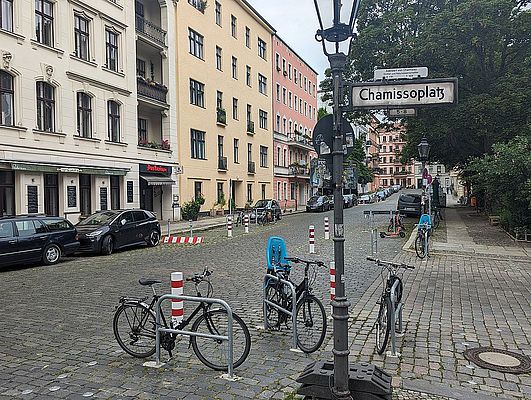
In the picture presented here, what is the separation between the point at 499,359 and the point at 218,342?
3.27 metres

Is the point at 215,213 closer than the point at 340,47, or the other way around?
the point at 340,47

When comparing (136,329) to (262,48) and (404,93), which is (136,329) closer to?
(404,93)

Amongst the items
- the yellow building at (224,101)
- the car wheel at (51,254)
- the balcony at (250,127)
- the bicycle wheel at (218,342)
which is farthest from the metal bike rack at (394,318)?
the balcony at (250,127)

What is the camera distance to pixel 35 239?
48.4 feet

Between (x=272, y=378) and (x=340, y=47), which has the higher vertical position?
(x=340, y=47)

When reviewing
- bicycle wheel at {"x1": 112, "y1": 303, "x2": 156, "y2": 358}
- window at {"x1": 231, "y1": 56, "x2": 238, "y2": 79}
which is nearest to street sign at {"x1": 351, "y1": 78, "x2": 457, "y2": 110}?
bicycle wheel at {"x1": 112, "y1": 303, "x2": 156, "y2": 358}

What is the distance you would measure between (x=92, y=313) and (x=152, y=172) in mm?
23245

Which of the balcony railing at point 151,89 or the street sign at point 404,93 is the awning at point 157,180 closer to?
the balcony railing at point 151,89

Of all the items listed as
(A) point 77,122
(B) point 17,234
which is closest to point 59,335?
(B) point 17,234

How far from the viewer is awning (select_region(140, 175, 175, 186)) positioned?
98.4ft

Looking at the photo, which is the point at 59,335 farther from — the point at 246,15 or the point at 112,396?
the point at 246,15

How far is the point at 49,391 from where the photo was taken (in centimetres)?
500

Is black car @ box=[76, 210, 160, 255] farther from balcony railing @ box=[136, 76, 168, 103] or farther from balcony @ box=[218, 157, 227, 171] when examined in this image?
balcony @ box=[218, 157, 227, 171]

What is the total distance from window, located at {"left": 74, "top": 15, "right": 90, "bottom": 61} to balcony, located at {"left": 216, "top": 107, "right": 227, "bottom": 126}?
15.6 metres
